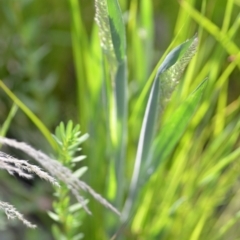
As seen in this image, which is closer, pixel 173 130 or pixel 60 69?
pixel 173 130

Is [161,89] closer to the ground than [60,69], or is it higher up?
closer to the ground

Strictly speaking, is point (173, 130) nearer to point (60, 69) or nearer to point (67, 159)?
point (67, 159)

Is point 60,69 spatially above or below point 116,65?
above

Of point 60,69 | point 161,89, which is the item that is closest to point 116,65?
point 161,89

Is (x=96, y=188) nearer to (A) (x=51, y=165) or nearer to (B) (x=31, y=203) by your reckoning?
(B) (x=31, y=203)

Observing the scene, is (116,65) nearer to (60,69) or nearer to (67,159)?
(67,159)

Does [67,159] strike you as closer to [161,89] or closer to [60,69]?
[161,89]

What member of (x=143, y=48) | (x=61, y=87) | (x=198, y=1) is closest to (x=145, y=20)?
(x=143, y=48)

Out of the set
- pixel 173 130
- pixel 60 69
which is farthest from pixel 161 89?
pixel 60 69
